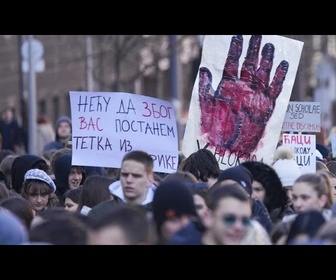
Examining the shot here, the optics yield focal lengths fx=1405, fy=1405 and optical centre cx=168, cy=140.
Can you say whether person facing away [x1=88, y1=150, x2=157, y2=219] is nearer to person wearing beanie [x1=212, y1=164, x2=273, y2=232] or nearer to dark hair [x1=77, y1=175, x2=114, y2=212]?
person wearing beanie [x1=212, y1=164, x2=273, y2=232]

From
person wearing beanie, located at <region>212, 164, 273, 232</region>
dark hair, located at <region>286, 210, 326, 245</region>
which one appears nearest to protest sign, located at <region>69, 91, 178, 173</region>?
person wearing beanie, located at <region>212, 164, 273, 232</region>

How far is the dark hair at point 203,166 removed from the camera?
36.6 ft

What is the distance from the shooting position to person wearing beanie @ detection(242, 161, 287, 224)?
1018cm

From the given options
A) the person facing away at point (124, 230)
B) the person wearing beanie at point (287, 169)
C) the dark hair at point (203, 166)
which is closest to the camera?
the person facing away at point (124, 230)

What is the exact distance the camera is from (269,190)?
10266mm

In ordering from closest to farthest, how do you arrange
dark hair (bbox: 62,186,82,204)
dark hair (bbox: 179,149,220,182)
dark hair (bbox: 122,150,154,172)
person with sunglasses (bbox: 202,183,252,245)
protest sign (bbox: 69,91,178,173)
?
1. person with sunglasses (bbox: 202,183,252,245)
2. dark hair (bbox: 122,150,154,172)
3. dark hair (bbox: 62,186,82,204)
4. dark hair (bbox: 179,149,220,182)
5. protest sign (bbox: 69,91,178,173)

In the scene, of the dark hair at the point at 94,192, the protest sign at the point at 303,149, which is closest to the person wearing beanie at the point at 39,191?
the dark hair at the point at 94,192

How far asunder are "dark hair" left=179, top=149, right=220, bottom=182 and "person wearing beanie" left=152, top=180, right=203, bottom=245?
3.19 meters

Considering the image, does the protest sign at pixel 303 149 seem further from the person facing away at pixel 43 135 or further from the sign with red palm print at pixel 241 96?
the person facing away at pixel 43 135

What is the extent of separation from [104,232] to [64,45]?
33573mm

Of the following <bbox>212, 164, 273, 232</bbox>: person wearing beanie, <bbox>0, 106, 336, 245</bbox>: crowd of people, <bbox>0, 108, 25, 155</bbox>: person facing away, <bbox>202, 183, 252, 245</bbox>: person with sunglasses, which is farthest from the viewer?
<bbox>0, 108, 25, 155</bbox>: person facing away

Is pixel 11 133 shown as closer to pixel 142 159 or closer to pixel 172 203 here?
pixel 142 159

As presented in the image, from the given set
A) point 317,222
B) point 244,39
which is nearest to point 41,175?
point 244,39

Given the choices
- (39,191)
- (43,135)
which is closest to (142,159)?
(39,191)
